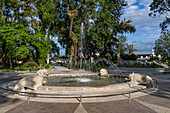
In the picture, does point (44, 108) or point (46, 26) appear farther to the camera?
point (46, 26)

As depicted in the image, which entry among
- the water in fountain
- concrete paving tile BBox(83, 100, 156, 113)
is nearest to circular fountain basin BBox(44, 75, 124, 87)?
the water in fountain

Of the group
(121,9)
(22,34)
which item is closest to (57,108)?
(22,34)

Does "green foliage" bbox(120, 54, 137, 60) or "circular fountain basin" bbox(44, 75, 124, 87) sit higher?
"green foliage" bbox(120, 54, 137, 60)

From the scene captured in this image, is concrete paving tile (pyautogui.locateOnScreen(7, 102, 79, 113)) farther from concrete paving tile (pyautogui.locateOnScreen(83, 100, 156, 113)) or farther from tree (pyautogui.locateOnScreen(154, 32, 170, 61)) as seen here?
tree (pyautogui.locateOnScreen(154, 32, 170, 61))

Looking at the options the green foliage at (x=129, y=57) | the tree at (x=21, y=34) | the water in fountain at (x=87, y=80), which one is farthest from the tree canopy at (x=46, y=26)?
the water in fountain at (x=87, y=80)

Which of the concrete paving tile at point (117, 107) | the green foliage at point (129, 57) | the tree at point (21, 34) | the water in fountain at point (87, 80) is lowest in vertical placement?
the concrete paving tile at point (117, 107)

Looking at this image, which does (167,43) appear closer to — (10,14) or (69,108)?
(10,14)

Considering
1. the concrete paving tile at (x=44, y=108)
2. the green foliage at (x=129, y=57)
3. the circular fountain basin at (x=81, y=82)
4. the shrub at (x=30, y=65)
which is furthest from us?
the green foliage at (x=129, y=57)

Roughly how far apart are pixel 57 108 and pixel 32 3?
33.2 m

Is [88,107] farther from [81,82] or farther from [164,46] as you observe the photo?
[164,46]

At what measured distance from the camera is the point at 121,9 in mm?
45469

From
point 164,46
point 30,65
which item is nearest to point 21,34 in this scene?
point 30,65

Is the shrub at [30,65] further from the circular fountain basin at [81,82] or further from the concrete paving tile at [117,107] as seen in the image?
the concrete paving tile at [117,107]

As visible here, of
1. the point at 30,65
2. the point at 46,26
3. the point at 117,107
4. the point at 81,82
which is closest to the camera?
the point at 117,107
